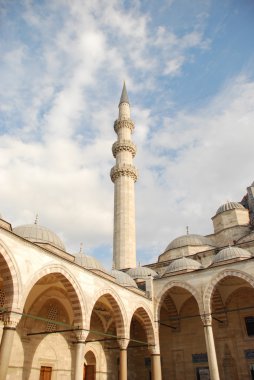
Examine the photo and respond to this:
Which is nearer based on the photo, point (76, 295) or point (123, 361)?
point (76, 295)

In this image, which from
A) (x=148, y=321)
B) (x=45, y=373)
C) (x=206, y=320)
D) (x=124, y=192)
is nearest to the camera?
(x=45, y=373)

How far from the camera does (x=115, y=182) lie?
74.0 ft

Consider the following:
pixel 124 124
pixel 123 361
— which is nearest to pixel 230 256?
pixel 123 361

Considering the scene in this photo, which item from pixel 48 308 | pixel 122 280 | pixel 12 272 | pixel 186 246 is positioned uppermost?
pixel 186 246

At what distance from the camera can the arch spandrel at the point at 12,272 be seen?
7.79 m

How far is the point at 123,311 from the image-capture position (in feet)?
40.2

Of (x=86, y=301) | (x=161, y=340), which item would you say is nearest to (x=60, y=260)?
(x=86, y=301)

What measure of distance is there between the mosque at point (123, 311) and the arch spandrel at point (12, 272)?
23mm

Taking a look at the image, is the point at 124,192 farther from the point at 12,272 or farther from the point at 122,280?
the point at 12,272

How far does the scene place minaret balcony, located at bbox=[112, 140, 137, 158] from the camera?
2350 centimetres

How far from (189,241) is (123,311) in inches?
343

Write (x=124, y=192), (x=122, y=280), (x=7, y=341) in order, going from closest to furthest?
(x=7, y=341) → (x=122, y=280) → (x=124, y=192)

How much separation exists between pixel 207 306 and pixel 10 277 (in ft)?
25.9

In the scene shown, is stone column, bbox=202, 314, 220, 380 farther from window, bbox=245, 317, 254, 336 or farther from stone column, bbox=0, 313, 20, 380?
stone column, bbox=0, 313, 20, 380
